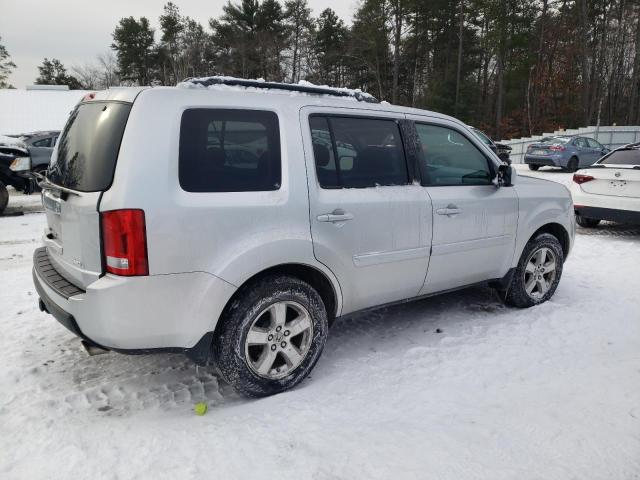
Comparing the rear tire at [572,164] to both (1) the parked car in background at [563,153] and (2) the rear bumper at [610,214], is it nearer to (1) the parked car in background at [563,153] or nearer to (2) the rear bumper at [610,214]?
(1) the parked car in background at [563,153]

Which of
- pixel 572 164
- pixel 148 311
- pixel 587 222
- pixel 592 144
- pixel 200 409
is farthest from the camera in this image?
pixel 592 144

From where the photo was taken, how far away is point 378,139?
3.58 meters

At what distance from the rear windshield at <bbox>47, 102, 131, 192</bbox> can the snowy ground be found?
1349mm

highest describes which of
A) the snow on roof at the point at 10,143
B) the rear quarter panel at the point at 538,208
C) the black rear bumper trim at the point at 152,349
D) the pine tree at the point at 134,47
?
the pine tree at the point at 134,47

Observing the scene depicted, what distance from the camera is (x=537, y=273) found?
15.7 ft

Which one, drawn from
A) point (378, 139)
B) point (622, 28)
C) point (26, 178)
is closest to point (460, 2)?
point (622, 28)

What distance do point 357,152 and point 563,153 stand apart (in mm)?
17691

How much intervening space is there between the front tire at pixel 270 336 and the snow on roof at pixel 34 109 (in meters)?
28.7

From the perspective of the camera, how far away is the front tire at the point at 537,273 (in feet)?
15.2

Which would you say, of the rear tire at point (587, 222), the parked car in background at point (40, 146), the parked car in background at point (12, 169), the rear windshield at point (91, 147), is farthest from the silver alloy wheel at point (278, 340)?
the parked car in background at point (40, 146)

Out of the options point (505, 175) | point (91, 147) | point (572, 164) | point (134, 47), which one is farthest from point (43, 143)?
point (134, 47)

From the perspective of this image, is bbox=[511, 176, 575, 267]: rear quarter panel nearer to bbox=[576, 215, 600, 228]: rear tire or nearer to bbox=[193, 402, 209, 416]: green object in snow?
bbox=[193, 402, 209, 416]: green object in snow

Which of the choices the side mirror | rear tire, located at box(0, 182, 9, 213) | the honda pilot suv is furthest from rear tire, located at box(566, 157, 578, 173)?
rear tire, located at box(0, 182, 9, 213)

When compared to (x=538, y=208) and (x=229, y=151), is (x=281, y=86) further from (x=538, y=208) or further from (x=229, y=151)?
(x=538, y=208)
